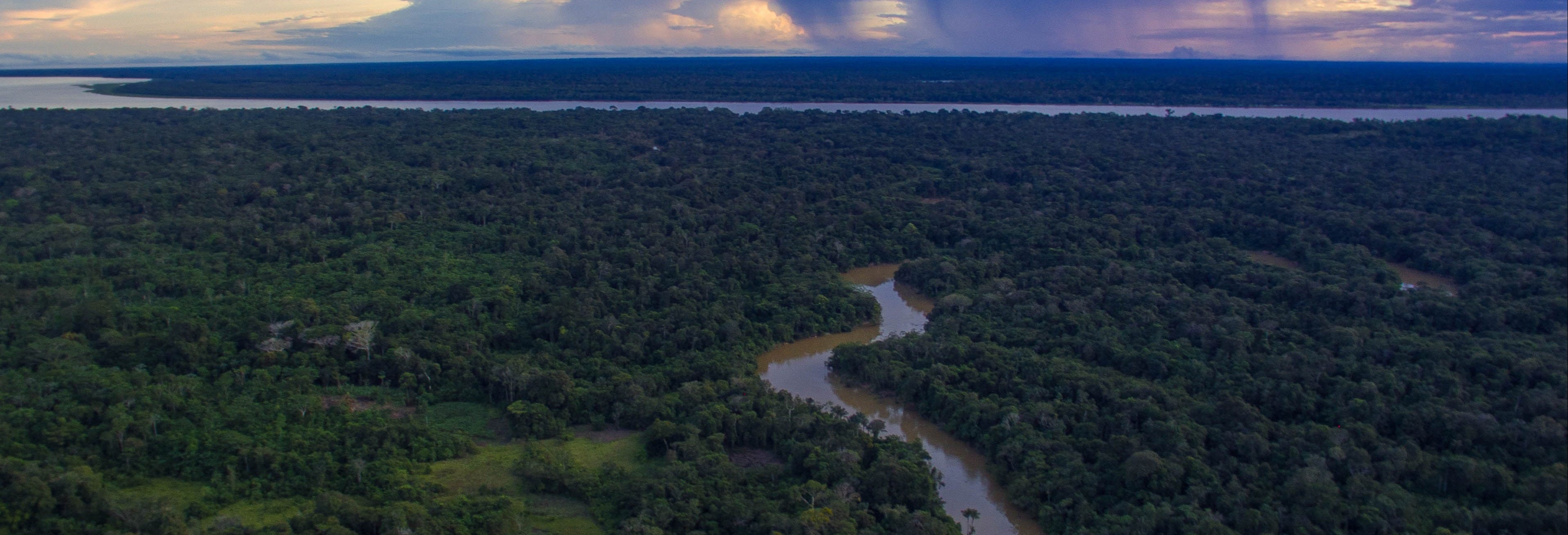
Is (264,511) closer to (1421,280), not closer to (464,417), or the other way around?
(464,417)

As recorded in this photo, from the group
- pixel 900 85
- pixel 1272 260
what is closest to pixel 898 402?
pixel 1272 260

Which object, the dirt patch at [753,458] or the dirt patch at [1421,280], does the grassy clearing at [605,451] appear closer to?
the dirt patch at [753,458]

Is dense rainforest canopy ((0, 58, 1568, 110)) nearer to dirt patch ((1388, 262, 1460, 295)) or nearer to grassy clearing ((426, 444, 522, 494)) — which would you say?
dirt patch ((1388, 262, 1460, 295))

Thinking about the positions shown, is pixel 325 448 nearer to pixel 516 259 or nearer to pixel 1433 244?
pixel 516 259

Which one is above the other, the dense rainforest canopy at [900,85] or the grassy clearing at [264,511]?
the dense rainforest canopy at [900,85]

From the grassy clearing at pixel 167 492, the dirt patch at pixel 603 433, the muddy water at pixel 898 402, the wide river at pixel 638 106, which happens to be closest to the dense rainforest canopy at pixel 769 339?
the grassy clearing at pixel 167 492

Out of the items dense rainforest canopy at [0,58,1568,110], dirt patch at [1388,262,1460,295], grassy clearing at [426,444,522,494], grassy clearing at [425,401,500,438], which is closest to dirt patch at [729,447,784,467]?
grassy clearing at [426,444,522,494]
